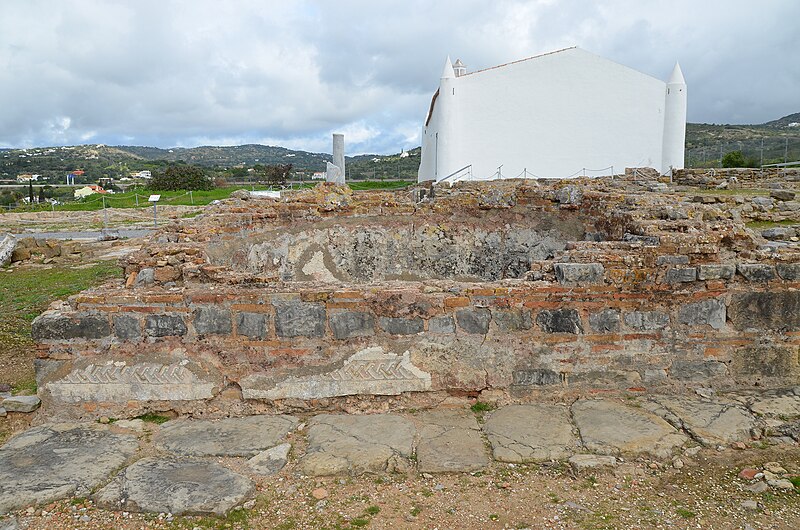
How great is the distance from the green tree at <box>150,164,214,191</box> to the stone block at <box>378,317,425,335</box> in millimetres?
42661

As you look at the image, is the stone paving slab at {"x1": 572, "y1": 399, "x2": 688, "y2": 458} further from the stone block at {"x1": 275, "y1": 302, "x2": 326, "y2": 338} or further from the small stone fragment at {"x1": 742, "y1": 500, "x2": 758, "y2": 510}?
the stone block at {"x1": 275, "y1": 302, "x2": 326, "y2": 338}

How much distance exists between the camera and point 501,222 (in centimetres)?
940

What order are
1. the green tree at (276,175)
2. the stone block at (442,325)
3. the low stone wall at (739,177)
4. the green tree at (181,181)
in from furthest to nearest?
the green tree at (181,181) < the green tree at (276,175) < the low stone wall at (739,177) < the stone block at (442,325)

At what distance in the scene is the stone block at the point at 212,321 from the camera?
4.23 meters

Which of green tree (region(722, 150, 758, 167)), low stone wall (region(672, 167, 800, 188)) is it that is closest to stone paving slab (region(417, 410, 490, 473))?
low stone wall (region(672, 167, 800, 188))

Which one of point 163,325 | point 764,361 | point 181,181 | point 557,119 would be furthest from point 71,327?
point 181,181

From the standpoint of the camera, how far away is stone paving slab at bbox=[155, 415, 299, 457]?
371 cm

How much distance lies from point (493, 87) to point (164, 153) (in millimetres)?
107297

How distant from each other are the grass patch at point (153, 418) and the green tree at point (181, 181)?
42201 millimetres

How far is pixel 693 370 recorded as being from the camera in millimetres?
4406

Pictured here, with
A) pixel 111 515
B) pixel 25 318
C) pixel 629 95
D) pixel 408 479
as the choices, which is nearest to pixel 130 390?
pixel 111 515

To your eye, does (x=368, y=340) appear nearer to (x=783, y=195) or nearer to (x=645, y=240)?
(x=645, y=240)

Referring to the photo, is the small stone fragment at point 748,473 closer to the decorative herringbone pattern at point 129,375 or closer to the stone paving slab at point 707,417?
the stone paving slab at point 707,417

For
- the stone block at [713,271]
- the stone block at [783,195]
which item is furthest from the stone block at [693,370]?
the stone block at [783,195]
